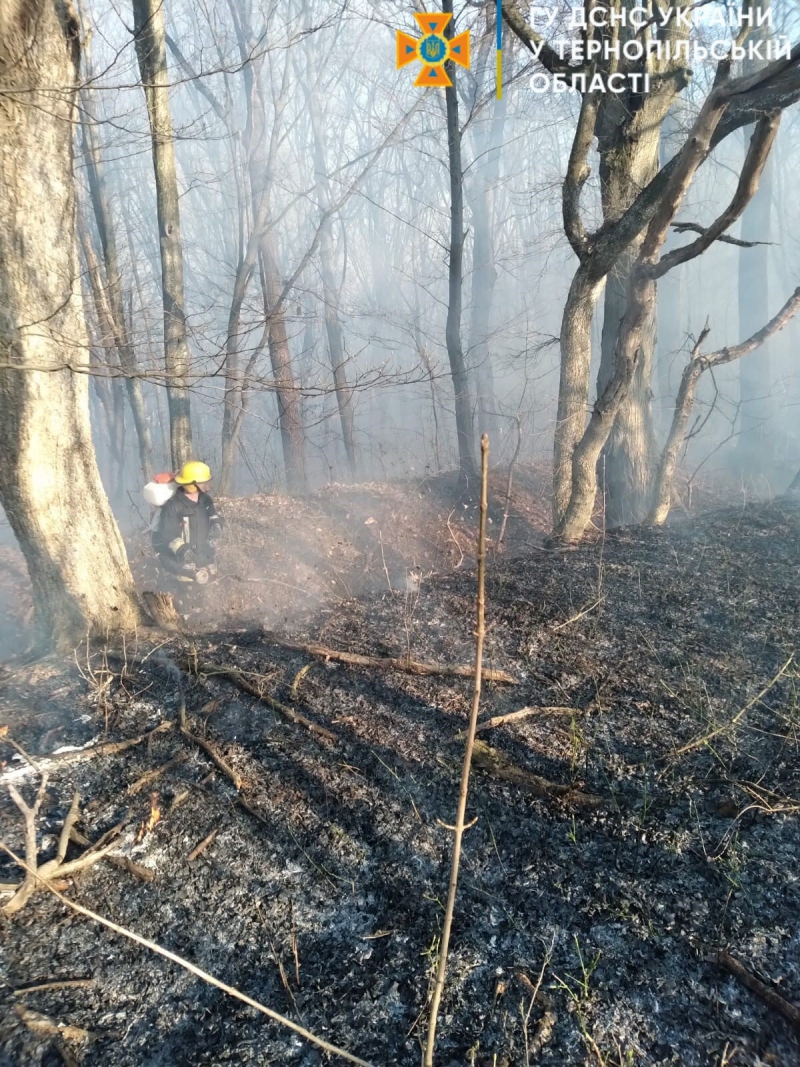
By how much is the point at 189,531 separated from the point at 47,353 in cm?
337

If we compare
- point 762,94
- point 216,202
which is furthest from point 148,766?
point 216,202

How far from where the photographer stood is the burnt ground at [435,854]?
1868 millimetres

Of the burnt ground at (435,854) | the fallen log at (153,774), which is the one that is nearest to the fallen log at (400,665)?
the burnt ground at (435,854)

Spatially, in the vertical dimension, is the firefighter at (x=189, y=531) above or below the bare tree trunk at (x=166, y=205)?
below

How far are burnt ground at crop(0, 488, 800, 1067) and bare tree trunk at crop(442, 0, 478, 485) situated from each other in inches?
265

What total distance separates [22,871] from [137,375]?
3.01m

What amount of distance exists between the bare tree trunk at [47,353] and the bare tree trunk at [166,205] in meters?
2.47

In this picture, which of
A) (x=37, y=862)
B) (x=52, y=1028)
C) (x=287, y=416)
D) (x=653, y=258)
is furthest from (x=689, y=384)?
(x=287, y=416)

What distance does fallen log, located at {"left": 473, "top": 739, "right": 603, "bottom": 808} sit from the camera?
2.67 m

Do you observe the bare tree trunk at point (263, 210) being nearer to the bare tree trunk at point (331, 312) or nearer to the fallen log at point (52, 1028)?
the bare tree trunk at point (331, 312)

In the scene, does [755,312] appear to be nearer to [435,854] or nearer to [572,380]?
[572,380]

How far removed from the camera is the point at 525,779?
2801 mm

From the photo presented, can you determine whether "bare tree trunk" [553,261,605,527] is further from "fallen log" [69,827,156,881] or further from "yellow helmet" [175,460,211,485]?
"fallen log" [69,827,156,881]

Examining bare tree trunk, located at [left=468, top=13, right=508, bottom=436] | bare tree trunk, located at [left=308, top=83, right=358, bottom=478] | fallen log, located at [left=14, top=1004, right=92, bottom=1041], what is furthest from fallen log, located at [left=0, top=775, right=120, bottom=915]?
bare tree trunk, located at [left=468, top=13, right=508, bottom=436]
